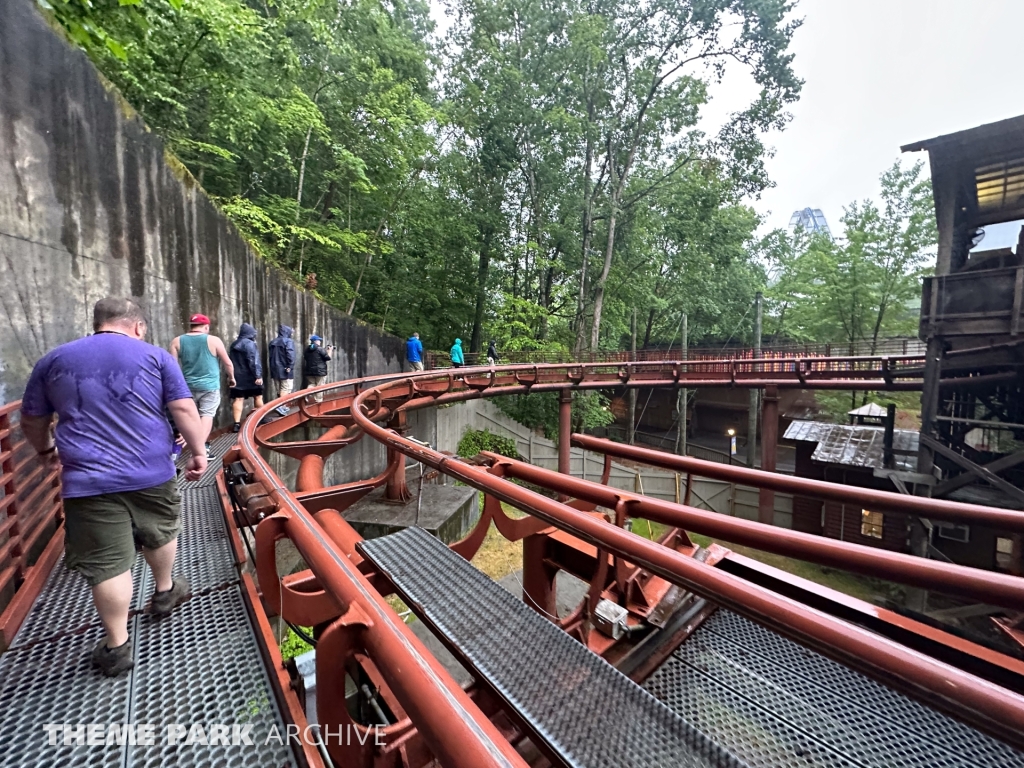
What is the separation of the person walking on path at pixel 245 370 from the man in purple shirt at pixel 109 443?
4.12 m

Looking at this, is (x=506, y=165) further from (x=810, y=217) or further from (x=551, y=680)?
(x=810, y=217)

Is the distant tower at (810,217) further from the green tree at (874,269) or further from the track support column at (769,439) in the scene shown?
the track support column at (769,439)

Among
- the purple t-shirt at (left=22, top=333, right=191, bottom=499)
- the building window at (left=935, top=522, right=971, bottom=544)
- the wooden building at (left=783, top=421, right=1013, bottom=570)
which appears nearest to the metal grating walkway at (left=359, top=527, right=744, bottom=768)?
the purple t-shirt at (left=22, top=333, right=191, bottom=499)

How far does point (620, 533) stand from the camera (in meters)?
1.21

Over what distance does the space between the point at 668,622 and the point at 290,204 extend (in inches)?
468

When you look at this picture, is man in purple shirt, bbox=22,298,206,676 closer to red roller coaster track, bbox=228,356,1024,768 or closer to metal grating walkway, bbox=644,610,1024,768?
red roller coaster track, bbox=228,356,1024,768

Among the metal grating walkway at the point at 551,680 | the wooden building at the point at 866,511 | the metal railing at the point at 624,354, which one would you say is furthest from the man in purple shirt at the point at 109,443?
the metal railing at the point at 624,354

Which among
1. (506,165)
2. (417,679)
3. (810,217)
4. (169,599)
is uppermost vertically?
(810,217)

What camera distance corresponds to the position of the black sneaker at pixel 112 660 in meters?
1.60

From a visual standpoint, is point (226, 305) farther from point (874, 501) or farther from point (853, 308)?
point (853, 308)

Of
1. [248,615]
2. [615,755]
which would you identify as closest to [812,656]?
[615,755]

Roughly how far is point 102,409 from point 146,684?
1083 mm

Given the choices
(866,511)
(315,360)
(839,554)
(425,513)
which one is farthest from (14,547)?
(866,511)

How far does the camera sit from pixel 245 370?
5.73 m
